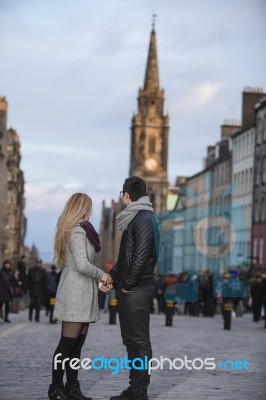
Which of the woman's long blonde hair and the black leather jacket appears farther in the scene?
the woman's long blonde hair

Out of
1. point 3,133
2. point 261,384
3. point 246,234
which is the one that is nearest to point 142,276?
point 261,384

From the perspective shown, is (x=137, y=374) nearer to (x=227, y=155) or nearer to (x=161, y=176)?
(x=227, y=155)

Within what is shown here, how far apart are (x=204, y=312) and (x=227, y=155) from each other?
5022 cm

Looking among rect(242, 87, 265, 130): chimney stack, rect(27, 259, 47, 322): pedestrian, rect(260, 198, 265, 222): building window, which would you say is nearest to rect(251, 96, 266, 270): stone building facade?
rect(260, 198, 265, 222): building window

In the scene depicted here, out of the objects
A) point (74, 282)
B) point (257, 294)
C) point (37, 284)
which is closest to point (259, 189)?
point (257, 294)

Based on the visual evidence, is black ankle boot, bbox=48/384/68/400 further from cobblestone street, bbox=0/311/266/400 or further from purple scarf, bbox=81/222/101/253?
purple scarf, bbox=81/222/101/253

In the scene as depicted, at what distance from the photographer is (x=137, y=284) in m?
10.5

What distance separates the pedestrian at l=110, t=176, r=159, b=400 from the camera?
1046cm

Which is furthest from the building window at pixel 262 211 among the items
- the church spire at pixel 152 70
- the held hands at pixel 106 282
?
the church spire at pixel 152 70

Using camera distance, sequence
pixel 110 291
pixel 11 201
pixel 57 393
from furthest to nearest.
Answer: pixel 11 201
pixel 110 291
pixel 57 393

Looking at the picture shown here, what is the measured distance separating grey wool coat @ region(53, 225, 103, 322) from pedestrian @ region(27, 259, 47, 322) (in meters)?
→ 20.5

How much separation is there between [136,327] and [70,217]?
1201 millimetres

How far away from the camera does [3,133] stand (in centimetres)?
9012

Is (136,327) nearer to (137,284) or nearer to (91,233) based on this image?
(137,284)
